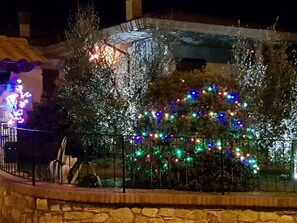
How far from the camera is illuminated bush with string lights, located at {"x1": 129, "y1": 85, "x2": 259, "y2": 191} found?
7.81 m

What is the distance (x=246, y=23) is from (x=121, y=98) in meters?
4.85

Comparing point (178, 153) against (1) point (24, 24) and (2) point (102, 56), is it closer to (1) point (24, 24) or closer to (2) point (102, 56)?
(2) point (102, 56)

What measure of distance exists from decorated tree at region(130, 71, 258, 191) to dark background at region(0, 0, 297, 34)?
260 inches

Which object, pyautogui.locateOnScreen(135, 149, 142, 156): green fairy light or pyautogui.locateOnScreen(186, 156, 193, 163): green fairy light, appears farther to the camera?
pyautogui.locateOnScreen(135, 149, 142, 156): green fairy light

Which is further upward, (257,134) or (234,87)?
(234,87)

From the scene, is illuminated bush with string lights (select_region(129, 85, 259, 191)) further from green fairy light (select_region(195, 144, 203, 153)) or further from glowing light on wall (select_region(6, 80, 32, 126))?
glowing light on wall (select_region(6, 80, 32, 126))

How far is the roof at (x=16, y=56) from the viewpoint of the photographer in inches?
406

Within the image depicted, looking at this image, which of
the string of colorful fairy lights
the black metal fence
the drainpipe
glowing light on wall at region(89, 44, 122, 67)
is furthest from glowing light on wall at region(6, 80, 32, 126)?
the drainpipe

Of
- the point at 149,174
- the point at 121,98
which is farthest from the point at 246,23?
the point at 149,174

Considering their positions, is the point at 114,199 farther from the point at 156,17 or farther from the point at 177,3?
the point at 177,3

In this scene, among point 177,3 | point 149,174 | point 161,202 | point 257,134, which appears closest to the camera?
point 161,202

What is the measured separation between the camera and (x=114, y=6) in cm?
1923

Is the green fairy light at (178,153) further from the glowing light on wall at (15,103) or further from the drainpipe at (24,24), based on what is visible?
the drainpipe at (24,24)

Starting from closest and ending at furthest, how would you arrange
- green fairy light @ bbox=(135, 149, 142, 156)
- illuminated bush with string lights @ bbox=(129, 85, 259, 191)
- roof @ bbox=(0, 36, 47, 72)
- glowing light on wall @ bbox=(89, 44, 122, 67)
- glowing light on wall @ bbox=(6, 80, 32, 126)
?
illuminated bush with string lights @ bbox=(129, 85, 259, 191), green fairy light @ bbox=(135, 149, 142, 156), roof @ bbox=(0, 36, 47, 72), glowing light on wall @ bbox=(6, 80, 32, 126), glowing light on wall @ bbox=(89, 44, 122, 67)
